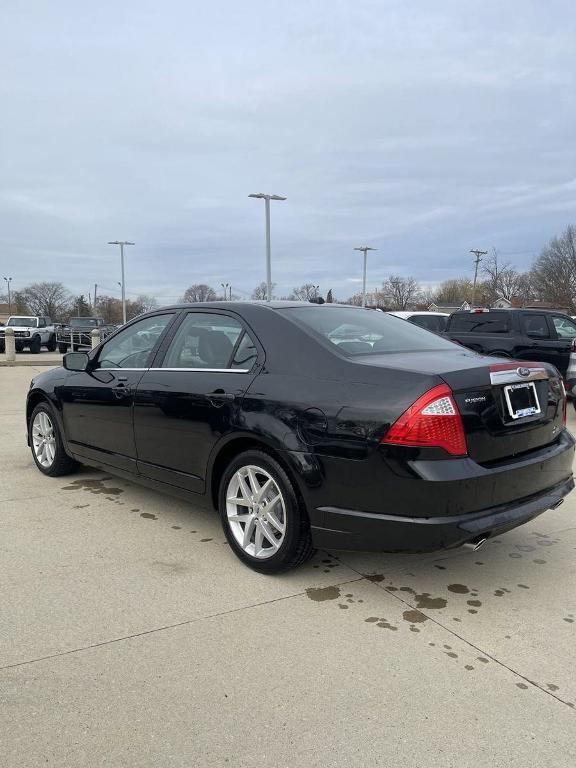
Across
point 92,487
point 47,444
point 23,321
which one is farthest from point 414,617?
point 23,321

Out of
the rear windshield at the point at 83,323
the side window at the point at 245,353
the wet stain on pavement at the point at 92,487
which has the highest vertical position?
the rear windshield at the point at 83,323

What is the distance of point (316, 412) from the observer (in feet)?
9.91

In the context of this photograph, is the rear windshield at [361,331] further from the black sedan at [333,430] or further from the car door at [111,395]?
the car door at [111,395]

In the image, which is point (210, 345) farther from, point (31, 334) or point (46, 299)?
point (46, 299)

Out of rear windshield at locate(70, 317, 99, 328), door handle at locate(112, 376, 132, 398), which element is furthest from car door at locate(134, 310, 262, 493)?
rear windshield at locate(70, 317, 99, 328)

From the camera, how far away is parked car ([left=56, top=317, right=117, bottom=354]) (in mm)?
25875

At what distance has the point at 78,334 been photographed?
26.0 m

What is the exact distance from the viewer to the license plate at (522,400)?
3.04 meters

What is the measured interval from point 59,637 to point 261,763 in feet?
3.97

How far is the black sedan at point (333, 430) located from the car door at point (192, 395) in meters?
0.01

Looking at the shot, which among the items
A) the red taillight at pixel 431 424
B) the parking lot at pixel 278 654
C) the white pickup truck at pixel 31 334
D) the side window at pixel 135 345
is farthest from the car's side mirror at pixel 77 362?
the white pickup truck at pixel 31 334

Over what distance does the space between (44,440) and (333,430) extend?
3536 millimetres

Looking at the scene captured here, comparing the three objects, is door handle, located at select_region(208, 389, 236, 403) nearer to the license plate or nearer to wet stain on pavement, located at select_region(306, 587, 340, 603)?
wet stain on pavement, located at select_region(306, 587, 340, 603)

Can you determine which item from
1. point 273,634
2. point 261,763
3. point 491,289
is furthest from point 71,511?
point 491,289
